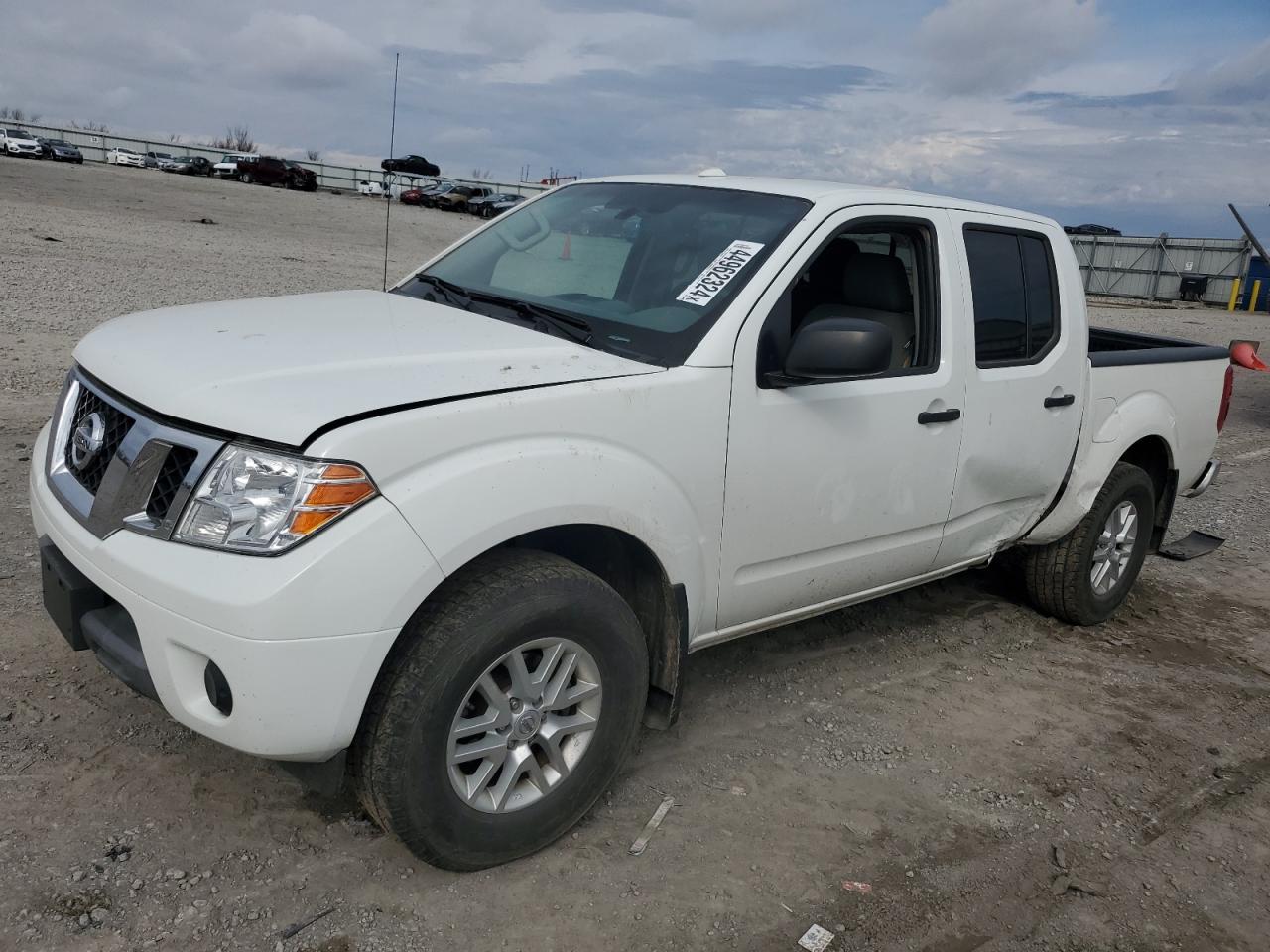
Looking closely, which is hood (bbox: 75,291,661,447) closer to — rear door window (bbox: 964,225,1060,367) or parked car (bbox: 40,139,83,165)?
rear door window (bbox: 964,225,1060,367)

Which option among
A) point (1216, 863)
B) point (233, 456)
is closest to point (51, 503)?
point (233, 456)

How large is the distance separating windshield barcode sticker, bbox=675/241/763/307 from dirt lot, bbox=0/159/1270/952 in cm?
153

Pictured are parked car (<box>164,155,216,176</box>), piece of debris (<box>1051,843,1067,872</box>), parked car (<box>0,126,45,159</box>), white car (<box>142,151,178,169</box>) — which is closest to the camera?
piece of debris (<box>1051,843,1067,872</box>)

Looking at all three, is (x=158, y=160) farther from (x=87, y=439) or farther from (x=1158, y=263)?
(x=87, y=439)

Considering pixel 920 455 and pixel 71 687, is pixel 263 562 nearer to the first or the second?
pixel 71 687

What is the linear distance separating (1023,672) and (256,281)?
12239 mm

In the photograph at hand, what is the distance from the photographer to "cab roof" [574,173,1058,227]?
3654 mm

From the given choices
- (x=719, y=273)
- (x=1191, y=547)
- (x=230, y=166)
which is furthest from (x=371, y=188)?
(x=719, y=273)

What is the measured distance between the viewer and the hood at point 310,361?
250cm

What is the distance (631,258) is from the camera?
3697mm

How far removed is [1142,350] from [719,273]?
2672 mm

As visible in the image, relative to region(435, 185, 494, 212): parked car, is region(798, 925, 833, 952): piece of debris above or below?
below

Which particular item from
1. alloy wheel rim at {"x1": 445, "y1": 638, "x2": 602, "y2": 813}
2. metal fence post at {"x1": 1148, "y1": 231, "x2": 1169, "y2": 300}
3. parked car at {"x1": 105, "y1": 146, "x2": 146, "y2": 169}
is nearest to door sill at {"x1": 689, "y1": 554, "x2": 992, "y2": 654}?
alloy wheel rim at {"x1": 445, "y1": 638, "x2": 602, "y2": 813}

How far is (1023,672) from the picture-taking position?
15.3 feet
